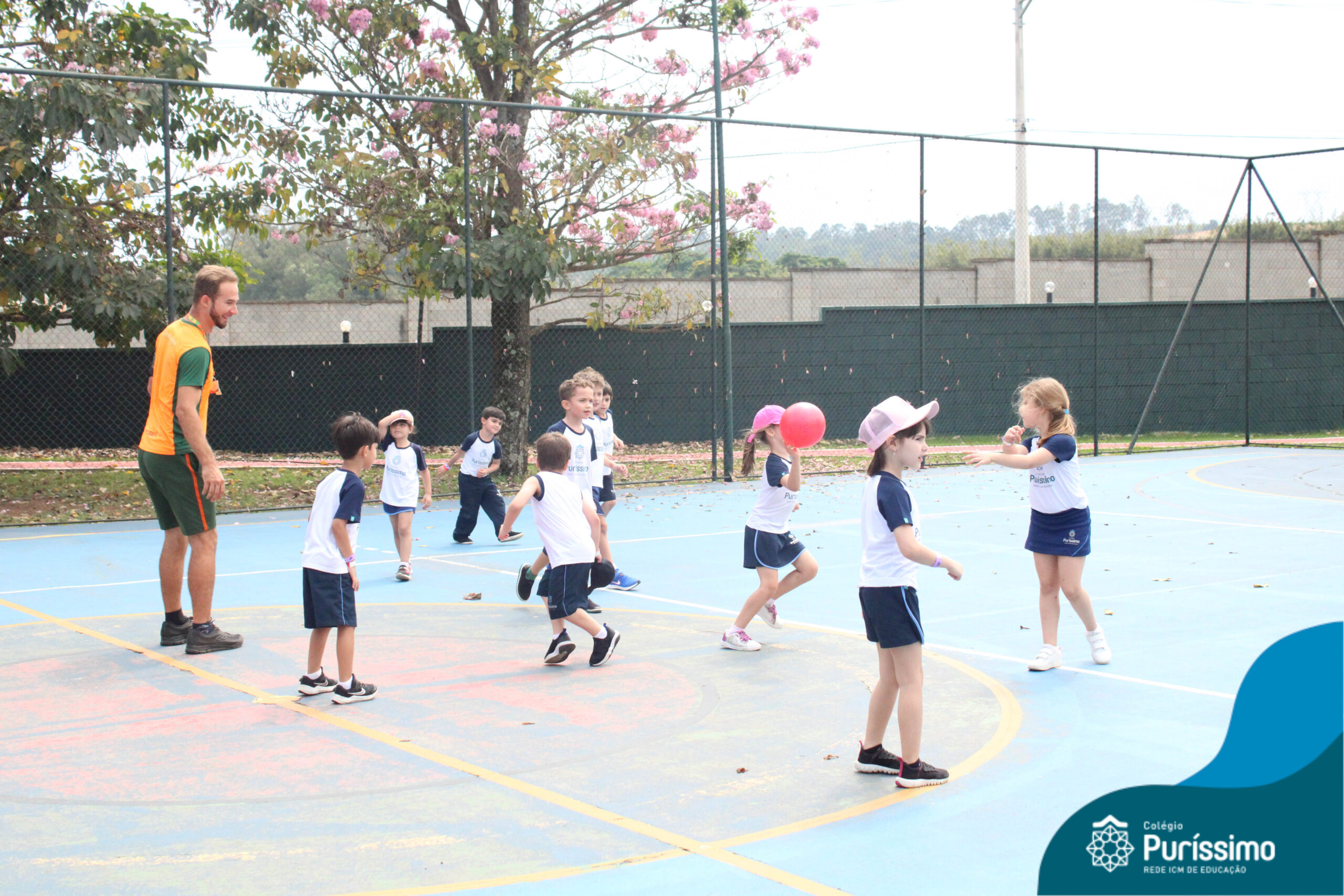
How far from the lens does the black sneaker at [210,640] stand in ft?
21.1

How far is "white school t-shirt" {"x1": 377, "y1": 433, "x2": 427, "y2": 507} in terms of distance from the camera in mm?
9188

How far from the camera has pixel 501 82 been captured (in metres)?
14.9

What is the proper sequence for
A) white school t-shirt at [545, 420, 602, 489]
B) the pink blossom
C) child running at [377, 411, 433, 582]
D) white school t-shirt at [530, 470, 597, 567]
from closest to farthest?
white school t-shirt at [530, 470, 597, 567]
white school t-shirt at [545, 420, 602, 489]
child running at [377, 411, 433, 582]
the pink blossom

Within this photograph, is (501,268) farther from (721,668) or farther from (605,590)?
(721,668)

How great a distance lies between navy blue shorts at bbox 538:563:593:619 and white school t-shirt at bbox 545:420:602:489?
1.78 metres

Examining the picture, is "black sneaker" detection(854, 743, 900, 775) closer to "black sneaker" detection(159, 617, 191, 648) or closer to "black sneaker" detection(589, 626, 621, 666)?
"black sneaker" detection(589, 626, 621, 666)

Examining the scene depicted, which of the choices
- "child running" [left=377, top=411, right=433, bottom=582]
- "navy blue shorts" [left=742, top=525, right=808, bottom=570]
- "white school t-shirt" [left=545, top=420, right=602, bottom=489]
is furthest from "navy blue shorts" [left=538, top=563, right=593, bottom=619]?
"child running" [left=377, top=411, right=433, bottom=582]

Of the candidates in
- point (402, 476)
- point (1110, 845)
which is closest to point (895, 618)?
point (1110, 845)

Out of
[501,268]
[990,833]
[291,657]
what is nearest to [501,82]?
[501,268]

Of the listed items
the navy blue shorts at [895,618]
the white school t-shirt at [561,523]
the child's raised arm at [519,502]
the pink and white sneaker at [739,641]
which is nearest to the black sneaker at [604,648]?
the white school t-shirt at [561,523]

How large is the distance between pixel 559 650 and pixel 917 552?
250 centimetres

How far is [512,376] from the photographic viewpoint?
1523cm

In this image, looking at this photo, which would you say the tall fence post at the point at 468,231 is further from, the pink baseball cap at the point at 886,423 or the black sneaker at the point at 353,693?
the pink baseball cap at the point at 886,423

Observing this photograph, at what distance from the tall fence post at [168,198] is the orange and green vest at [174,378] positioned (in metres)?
5.31
